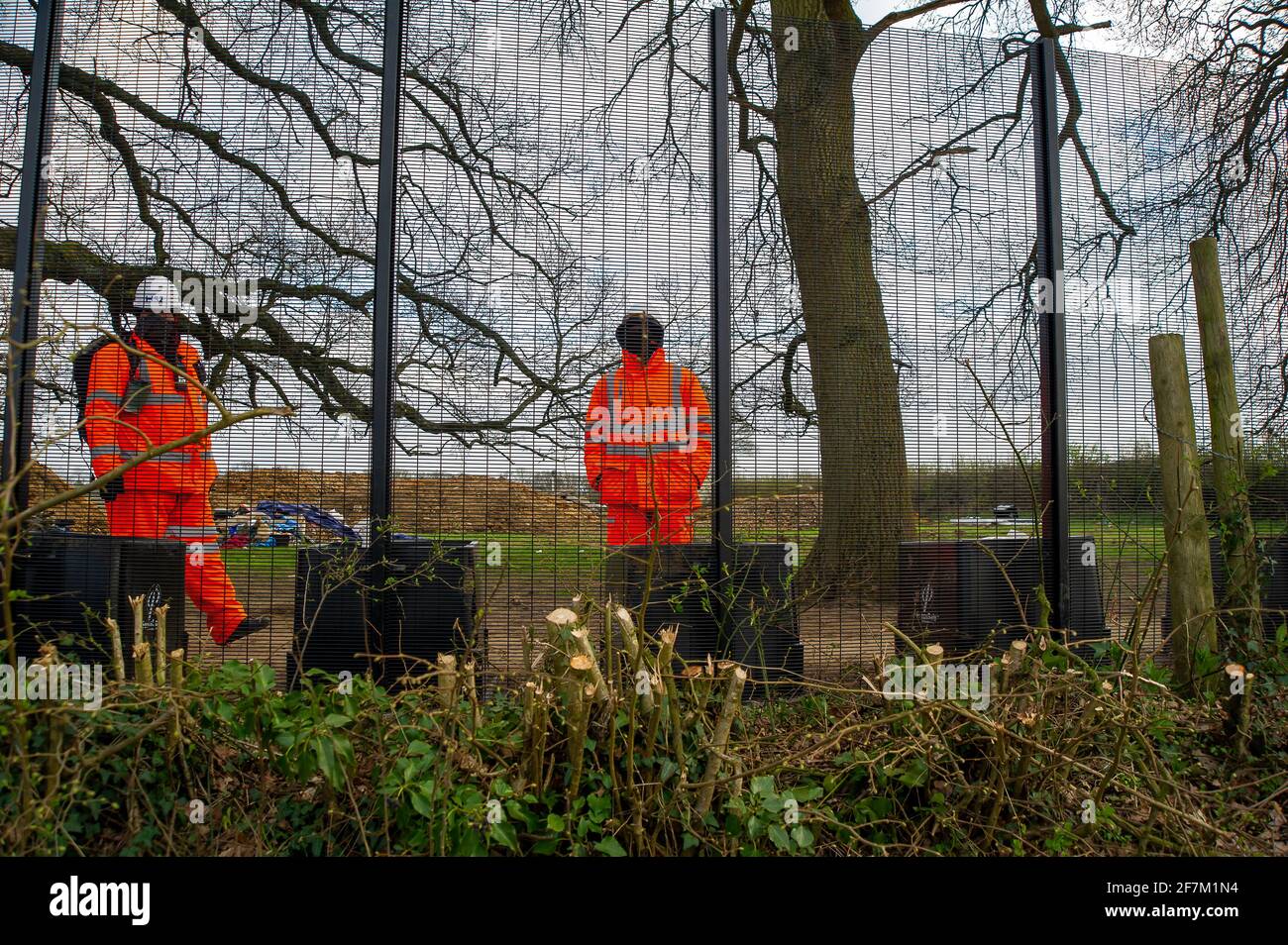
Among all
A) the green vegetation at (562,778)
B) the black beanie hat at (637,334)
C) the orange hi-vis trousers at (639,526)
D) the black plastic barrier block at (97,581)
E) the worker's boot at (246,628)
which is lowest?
the green vegetation at (562,778)

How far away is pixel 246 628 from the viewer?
3.70m

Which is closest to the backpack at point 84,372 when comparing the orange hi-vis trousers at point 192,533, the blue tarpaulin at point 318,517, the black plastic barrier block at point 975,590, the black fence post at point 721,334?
the orange hi-vis trousers at point 192,533

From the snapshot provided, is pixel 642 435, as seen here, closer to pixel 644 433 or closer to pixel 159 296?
pixel 644 433

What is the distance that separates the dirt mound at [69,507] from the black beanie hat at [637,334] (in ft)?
8.32

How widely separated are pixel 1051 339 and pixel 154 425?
14.5 ft

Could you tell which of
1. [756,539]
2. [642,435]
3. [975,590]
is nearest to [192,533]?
[642,435]

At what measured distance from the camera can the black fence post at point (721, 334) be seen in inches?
152

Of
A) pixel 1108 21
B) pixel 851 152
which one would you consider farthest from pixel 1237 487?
pixel 1108 21

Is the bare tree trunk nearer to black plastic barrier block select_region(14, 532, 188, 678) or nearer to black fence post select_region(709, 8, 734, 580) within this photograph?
black fence post select_region(709, 8, 734, 580)

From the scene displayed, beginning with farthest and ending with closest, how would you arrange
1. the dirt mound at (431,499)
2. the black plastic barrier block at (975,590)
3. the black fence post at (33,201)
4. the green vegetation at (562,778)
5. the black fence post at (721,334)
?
the black plastic barrier block at (975,590) → the black fence post at (721,334) → the dirt mound at (431,499) → the black fence post at (33,201) → the green vegetation at (562,778)

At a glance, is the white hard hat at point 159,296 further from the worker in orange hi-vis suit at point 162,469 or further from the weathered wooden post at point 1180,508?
the weathered wooden post at point 1180,508

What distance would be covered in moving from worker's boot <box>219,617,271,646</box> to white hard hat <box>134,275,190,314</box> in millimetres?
1460
